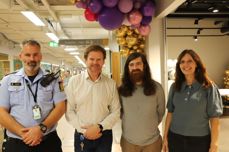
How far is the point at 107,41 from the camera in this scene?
10.8 metres

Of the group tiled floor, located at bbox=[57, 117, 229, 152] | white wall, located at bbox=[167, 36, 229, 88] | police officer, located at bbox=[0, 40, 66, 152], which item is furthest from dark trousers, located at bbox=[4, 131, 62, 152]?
white wall, located at bbox=[167, 36, 229, 88]

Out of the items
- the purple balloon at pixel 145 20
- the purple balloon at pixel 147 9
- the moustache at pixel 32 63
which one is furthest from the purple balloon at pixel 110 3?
the moustache at pixel 32 63

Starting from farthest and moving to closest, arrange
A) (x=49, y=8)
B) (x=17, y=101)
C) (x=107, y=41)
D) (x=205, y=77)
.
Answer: (x=107, y=41) → (x=49, y=8) → (x=205, y=77) → (x=17, y=101)

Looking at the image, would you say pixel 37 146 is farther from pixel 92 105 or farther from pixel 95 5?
pixel 95 5

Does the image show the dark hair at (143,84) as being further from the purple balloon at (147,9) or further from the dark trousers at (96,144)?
the purple balloon at (147,9)

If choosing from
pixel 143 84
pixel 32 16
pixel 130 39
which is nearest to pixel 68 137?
pixel 130 39

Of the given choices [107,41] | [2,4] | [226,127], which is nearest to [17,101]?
[2,4]

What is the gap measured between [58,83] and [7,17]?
5957mm

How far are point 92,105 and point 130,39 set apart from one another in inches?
93.5

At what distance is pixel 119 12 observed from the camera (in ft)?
12.1

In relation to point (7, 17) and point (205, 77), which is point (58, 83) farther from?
point (7, 17)

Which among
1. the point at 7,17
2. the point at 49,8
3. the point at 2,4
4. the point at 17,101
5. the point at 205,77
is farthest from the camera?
the point at 7,17

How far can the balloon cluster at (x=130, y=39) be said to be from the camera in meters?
4.39

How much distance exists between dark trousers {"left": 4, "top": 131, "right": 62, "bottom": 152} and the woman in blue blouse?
3.65 ft
